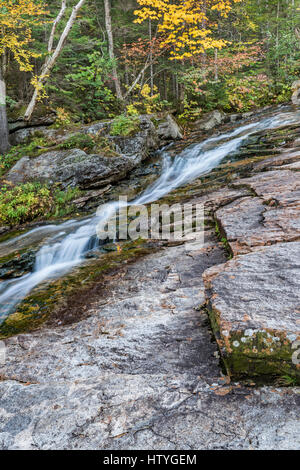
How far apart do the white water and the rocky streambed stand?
1340 mm

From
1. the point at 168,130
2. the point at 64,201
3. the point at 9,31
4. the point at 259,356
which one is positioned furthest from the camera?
the point at 168,130

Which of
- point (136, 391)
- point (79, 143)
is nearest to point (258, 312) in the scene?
point (136, 391)

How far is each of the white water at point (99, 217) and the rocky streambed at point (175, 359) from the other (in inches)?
52.8

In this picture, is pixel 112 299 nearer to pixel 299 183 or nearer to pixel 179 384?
pixel 179 384

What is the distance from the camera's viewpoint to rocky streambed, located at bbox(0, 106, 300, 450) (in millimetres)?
1625

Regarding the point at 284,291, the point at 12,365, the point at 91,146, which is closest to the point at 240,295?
the point at 284,291

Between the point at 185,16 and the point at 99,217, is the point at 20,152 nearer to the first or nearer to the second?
the point at 99,217

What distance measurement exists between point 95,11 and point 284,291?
19307 mm

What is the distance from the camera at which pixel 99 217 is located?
745 cm

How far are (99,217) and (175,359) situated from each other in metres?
5.70

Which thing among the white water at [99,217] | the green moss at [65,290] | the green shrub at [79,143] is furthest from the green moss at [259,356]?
the green shrub at [79,143]

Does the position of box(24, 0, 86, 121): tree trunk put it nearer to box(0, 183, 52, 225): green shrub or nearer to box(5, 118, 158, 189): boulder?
box(5, 118, 158, 189): boulder

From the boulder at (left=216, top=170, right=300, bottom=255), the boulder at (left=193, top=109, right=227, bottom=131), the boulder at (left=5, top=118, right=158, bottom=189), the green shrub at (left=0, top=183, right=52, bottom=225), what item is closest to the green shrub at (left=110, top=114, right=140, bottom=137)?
the boulder at (left=5, top=118, right=158, bottom=189)

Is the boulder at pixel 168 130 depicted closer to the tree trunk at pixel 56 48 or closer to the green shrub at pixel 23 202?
the tree trunk at pixel 56 48
